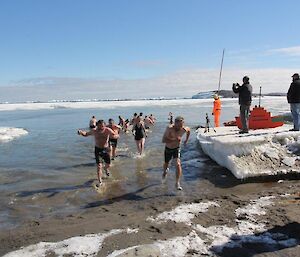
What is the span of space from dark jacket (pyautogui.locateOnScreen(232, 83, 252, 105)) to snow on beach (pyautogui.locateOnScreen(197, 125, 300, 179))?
3.73ft

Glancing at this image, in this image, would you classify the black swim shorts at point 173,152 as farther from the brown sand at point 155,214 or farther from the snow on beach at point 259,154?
the snow on beach at point 259,154

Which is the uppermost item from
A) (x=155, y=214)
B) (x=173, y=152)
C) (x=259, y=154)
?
(x=173, y=152)

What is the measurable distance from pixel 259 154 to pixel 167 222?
172 inches

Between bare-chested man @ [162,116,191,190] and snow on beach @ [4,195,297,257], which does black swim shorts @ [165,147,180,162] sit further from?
snow on beach @ [4,195,297,257]

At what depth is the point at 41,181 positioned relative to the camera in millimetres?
10242

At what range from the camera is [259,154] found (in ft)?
32.3

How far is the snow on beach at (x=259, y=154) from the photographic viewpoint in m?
9.45

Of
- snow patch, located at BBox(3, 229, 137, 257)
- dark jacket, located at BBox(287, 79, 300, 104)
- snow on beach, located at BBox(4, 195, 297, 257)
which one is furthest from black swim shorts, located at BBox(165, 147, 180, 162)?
dark jacket, located at BBox(287, 79, 300, 104)

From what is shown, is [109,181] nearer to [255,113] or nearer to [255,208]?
[255,208]

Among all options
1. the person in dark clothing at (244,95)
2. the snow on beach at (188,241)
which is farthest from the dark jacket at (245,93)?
the snow on beach at (188,241)

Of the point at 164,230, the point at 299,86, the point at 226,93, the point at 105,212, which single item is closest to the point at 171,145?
the point at 105,212

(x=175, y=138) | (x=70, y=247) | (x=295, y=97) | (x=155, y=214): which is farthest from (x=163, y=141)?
(x=295, y=97)

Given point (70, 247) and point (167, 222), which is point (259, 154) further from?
point (70, 247)

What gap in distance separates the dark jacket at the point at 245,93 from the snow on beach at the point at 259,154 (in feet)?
3.73
